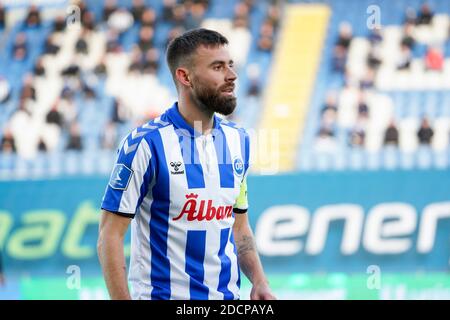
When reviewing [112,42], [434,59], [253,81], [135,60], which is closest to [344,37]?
[434,59]

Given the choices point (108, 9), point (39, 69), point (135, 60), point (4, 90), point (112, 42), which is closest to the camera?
point (4, 90)

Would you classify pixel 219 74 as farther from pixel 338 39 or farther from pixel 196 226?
pixel 338 39

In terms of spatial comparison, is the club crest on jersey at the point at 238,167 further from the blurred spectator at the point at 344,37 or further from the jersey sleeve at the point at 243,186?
the blurred spectator at the point at 344,37

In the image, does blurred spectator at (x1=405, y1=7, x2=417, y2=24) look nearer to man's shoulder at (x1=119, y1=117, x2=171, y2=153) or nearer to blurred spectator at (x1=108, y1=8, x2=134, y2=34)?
blurred spectator at (x1=108, y1=8, x2=134, y2=34)

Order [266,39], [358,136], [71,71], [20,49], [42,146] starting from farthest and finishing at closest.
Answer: [20,49] → [266,39] → [71,71] → [42,146] → [358,136]

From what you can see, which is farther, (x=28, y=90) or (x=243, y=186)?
(x=28, y=90)

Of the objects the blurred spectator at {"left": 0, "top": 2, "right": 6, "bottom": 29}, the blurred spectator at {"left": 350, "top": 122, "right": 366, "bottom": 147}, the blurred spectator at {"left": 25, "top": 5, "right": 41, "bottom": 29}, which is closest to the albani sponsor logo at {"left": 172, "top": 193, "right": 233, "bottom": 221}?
the blurred spectator at {"left": 350, "top": 122, "right": 366, "bottom": 147}

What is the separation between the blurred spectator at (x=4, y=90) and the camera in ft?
56.6

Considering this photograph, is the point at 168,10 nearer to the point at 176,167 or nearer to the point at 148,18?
the point at 148,18

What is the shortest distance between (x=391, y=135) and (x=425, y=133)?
515 mm

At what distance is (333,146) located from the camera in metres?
15.0

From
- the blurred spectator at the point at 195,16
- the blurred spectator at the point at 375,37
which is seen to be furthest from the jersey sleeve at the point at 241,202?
the blurred spectator at the point at 195,16

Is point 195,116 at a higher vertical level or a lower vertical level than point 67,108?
lower

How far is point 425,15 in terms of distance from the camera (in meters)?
17.7
